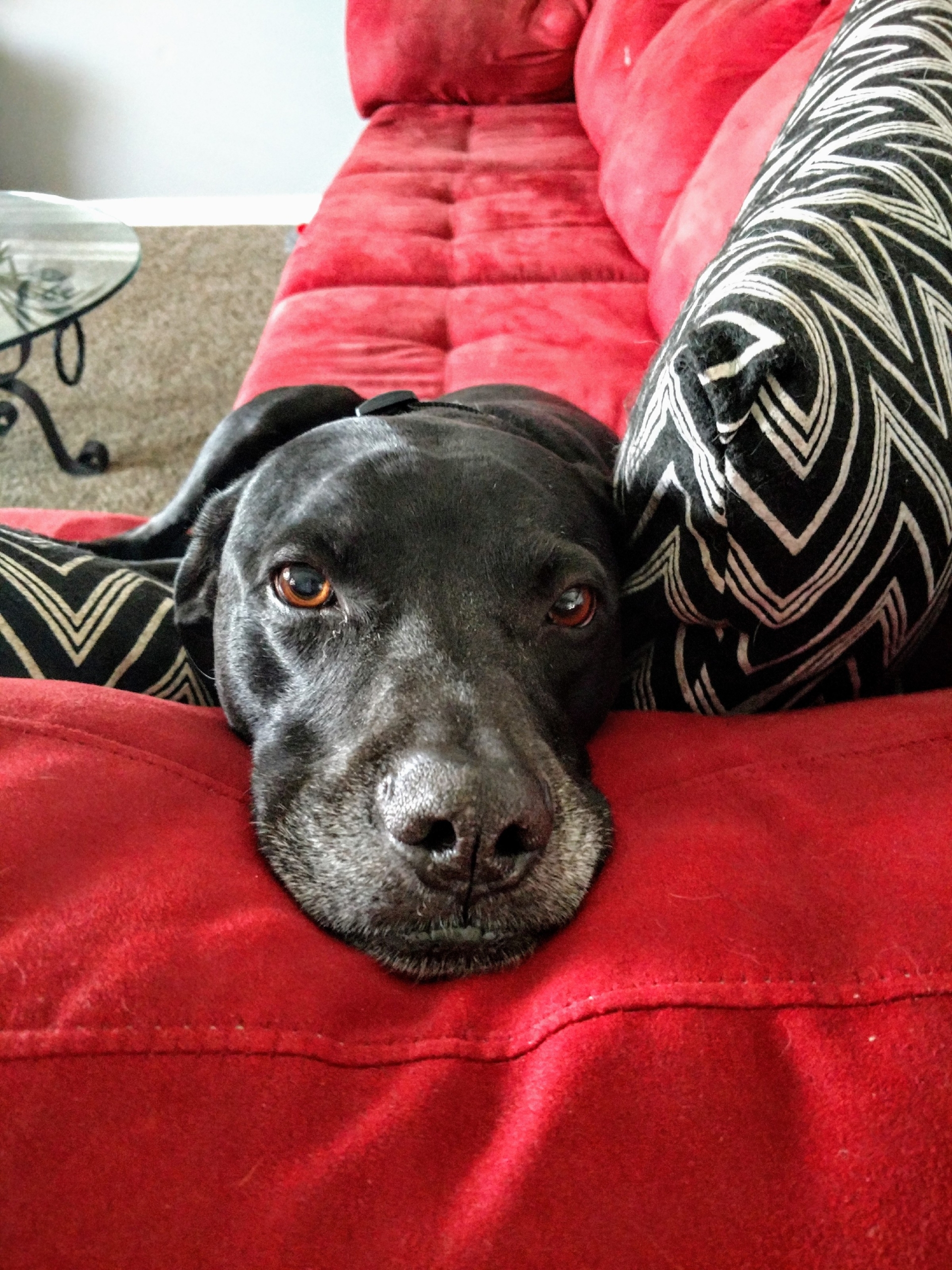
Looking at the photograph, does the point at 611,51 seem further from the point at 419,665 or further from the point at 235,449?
the point at 419,665

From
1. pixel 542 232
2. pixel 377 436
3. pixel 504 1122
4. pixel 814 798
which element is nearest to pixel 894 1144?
pixel 504 1122

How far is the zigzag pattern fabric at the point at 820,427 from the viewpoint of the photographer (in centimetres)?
83

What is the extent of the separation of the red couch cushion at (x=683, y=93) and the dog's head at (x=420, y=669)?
1548 millimetres

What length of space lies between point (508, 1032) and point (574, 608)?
2.29 ft

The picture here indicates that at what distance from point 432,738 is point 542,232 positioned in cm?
260

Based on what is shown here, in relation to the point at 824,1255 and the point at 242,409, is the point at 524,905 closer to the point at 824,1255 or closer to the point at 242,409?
the point at 824,1255

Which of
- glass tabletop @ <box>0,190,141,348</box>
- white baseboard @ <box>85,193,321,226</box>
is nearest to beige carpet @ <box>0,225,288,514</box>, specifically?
glass tabletop @ <box>0,190,141,348</box>

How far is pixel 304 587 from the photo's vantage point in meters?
1.17

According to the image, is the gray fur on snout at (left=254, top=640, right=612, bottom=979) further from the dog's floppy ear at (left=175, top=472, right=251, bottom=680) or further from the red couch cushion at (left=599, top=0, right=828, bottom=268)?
the red couch cushion at (left=599, top=0, right=828, bottom=268)

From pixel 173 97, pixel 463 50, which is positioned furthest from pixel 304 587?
pixel 173 97

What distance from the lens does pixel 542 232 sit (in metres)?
3.02

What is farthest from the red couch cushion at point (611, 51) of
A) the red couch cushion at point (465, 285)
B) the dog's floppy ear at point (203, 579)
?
the dog's floppy ear at point (203, 579)

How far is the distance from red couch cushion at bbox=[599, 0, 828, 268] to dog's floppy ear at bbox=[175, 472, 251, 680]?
5.36 feet

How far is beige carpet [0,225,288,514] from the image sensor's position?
3.46m
